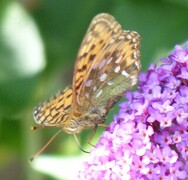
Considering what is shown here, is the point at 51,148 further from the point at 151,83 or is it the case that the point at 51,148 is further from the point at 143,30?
the point at 151,83

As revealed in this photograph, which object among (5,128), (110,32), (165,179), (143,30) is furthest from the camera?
(5,128)

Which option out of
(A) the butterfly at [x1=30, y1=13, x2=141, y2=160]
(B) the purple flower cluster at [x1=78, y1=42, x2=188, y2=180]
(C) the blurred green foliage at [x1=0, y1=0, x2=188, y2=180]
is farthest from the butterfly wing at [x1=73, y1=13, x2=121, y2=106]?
(C) the blurred green foliage at [x1=0, y1=0, x2=188, y2=180]

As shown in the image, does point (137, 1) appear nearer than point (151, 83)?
No

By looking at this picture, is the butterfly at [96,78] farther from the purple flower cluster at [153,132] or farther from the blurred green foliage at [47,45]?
the blurred green foliage at [47,45]

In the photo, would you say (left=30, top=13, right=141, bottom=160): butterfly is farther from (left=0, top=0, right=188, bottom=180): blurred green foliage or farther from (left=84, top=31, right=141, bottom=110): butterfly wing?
(left=0, top=0, right=188, bottom=180): blurred green foliage

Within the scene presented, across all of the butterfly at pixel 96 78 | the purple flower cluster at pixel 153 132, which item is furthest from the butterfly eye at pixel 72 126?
the purple flower cluster at pixel 153 132

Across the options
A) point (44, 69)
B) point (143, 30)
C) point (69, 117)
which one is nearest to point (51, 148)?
point (44, 69)
